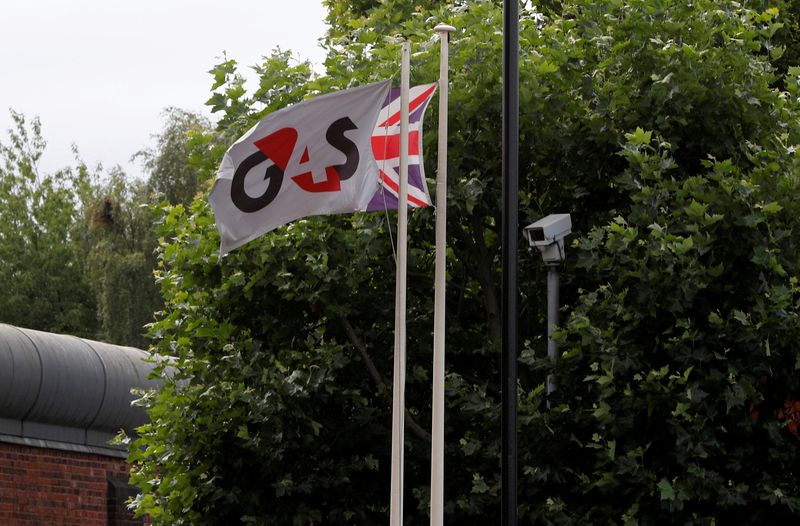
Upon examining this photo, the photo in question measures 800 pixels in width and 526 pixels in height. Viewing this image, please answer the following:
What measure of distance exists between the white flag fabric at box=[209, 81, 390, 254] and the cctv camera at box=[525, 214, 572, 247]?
1.70 m

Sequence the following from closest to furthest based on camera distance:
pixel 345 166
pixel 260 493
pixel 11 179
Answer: pixel 345 166
pixel 260 493
pixel 11 179

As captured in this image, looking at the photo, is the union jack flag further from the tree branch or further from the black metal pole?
the tree branch

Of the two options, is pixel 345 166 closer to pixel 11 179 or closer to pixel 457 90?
pixel 457 90

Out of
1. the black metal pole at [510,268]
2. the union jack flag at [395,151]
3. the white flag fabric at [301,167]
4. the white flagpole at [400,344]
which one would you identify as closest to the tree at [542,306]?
the black metal pole at [510,268]

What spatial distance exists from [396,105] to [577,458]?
11.4ft

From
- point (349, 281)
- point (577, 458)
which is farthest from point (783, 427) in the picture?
point (349, 281)

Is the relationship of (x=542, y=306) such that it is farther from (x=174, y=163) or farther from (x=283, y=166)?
(x=174, y=163)

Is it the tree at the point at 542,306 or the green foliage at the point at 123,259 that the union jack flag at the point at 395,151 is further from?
the green foliage at the point at 123,259

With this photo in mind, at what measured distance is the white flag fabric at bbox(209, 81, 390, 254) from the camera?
34.4 ft

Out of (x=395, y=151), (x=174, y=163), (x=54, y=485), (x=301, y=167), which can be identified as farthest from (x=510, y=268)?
(x=174, y=163)

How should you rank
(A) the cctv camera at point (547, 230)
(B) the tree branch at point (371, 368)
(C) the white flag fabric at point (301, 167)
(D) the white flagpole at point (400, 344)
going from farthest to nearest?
(B) the tree branch at point (371, 368) < (A) the cctv camera at point (547, 230) < (C) the white flag fabric at point (301, 167) < (D) the white flagpole at point (400, 344)

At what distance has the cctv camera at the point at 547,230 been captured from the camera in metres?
11.5

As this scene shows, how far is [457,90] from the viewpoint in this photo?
41.5 feet

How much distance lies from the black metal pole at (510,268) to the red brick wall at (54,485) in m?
8.75
